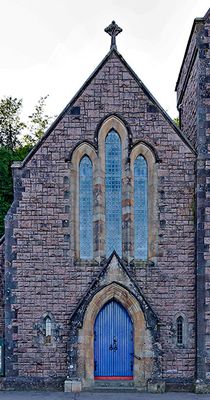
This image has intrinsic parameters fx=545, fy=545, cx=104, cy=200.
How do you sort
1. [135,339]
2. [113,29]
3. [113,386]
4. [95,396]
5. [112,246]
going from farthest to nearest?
[113,29]
[112,246]
[135,339]
[113,386]
[95,396]

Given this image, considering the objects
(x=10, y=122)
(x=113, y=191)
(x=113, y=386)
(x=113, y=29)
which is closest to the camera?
(x=113, y=386)

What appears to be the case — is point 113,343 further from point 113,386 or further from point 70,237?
point 70,237

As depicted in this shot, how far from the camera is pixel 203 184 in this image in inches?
583

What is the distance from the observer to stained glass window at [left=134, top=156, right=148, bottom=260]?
15125 millimetres

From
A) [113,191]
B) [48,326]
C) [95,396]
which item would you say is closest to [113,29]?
[113,191]

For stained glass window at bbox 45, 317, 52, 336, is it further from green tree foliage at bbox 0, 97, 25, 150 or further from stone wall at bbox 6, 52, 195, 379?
green tree foliage at bbox 0, 97, 25, 150

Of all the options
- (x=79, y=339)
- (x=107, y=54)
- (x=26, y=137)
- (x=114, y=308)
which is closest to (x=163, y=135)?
(x=107, y=54)

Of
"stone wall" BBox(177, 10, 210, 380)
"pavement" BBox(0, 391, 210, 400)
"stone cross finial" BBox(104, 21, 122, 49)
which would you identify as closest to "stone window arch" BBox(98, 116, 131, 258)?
"stone wall" BBox(177, 10, 210, 380)

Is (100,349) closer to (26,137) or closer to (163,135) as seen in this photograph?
(163,135)

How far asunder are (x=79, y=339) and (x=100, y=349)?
75 centimetres

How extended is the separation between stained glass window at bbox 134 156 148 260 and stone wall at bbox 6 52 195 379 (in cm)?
38

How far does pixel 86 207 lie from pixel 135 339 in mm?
3835

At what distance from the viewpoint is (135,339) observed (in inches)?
578

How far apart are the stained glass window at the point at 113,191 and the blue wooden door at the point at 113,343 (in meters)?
1.76
